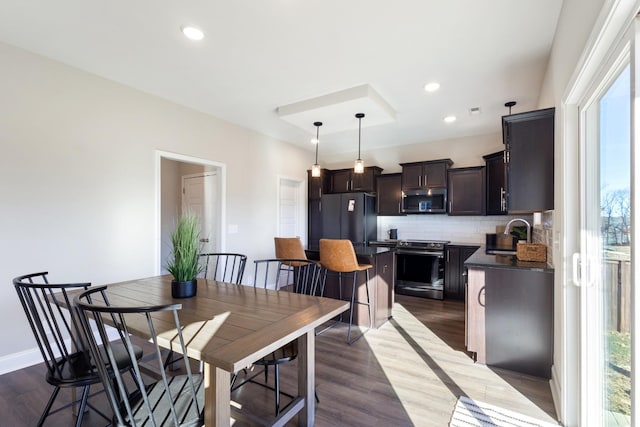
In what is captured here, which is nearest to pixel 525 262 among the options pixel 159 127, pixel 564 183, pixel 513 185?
pixel 513 185

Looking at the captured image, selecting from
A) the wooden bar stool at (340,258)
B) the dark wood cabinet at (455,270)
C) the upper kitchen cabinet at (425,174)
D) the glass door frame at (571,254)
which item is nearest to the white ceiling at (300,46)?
the glass door frame at (571,254)

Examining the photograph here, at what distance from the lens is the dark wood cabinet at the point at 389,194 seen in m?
5.57

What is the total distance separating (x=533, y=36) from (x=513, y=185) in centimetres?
119

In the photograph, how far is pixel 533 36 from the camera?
7.77ft

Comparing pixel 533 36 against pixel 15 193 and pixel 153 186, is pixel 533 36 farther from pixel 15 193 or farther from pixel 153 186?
pixel 15 193

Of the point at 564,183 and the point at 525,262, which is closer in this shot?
the point at 564,183

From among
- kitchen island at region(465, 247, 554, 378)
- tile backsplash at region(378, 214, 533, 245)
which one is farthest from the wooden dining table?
tile backsplash at region(378, 214, 533, 245)

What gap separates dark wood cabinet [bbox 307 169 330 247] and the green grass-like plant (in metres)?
4.13

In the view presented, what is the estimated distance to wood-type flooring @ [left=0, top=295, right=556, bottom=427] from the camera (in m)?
1.95

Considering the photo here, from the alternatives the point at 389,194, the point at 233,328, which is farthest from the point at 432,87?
the point at 233,328

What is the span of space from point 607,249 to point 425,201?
155 inches

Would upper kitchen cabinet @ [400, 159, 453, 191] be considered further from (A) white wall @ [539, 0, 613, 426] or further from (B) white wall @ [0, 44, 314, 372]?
(B) white wall @ [0, 44, 314, 372]

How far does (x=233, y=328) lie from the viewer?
4.62 feet

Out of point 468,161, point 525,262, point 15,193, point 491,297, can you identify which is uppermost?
point 468,161
